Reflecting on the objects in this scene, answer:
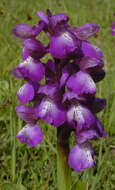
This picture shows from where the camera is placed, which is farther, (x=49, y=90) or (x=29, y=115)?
(x=29, y=115)

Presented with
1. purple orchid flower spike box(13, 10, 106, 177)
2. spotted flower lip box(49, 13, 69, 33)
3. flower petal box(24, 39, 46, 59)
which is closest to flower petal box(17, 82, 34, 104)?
purple orchid flower spike box(13, 10, 106, 177)

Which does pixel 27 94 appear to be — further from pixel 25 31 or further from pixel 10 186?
pixel 10 186

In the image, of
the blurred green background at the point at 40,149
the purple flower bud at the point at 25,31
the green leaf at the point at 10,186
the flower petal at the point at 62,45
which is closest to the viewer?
the flower petal at the point at 62,45

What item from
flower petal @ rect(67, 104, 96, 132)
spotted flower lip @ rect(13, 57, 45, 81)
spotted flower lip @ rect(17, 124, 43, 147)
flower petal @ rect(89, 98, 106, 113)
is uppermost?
spotted flower lip @ rect(13, 57, 45, 81)

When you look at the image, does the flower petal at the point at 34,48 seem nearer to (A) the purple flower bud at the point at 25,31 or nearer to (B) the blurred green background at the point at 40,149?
(A) the purple flower bud at the point at 25,31

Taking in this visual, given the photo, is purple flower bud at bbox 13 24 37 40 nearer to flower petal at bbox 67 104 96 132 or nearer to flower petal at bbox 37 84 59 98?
flower petal at bbox 37 84 59 98

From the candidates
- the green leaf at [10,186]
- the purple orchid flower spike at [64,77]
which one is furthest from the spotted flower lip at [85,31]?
the green leaf at [10,186]

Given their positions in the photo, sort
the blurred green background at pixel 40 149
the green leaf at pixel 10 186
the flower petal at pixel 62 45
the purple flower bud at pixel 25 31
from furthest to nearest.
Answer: the blurred green background at pixel 40 149 < the green leaf at pixel 10 186 < the purple flower bud at pixel 25 31 < the flower petal at pixel 62 45

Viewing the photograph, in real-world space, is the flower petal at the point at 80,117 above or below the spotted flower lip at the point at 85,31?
below

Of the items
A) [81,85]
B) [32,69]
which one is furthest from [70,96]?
[32,69]
